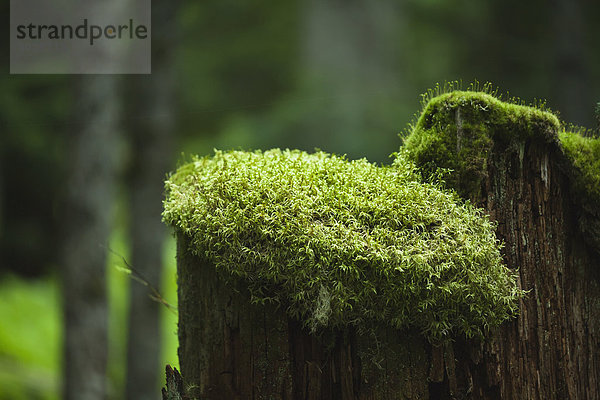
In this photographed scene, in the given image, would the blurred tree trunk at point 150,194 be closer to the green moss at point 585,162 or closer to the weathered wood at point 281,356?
the weathered wood at point 281,356

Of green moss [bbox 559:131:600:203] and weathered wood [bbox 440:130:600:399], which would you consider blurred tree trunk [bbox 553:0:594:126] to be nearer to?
green moss [bbox 559:131:600:203]

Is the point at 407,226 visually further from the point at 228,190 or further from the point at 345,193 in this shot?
the point at 228,190

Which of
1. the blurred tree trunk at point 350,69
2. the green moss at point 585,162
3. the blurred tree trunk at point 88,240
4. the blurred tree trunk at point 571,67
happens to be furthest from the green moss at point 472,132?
the blurred tree trunk at point 350,69

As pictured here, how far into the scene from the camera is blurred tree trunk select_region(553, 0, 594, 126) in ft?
24.7

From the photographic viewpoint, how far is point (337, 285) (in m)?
1.55

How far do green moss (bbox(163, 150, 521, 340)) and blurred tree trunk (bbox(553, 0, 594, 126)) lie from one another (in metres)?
6.92

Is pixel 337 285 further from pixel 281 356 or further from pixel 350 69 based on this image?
pixel 350 69

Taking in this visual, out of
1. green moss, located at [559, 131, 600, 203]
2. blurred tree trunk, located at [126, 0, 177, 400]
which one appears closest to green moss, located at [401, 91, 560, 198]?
green moss, located at [559, 131, 600, 203]

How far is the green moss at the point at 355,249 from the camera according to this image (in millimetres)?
1564

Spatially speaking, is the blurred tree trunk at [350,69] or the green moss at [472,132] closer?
the green moss at [472,132]

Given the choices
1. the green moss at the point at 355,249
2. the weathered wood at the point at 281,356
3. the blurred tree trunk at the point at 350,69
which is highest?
the blurred tree trunk at the point at 350,69

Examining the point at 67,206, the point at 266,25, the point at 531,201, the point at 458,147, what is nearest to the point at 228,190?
the point at 458,147

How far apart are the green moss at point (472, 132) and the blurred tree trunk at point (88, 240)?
490cm

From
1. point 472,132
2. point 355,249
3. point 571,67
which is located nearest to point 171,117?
point 472,132
